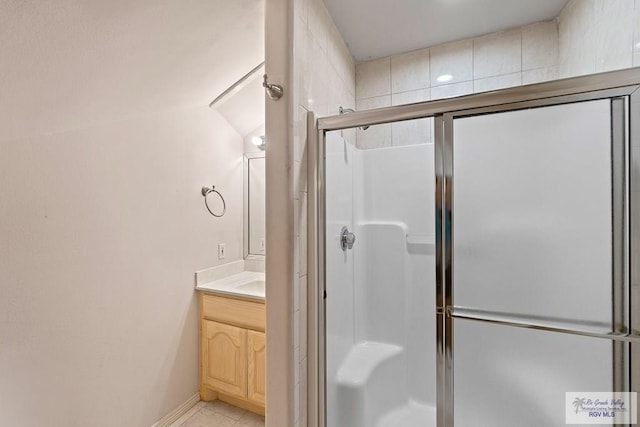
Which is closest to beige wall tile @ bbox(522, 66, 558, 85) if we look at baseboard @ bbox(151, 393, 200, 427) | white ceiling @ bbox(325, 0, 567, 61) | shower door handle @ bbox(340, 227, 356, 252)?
white ceiling @ bbox(325, 0, 567, 61)

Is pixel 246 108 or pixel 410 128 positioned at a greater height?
pixel 246 108

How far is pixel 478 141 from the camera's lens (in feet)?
3.63

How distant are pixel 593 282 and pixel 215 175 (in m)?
2.18

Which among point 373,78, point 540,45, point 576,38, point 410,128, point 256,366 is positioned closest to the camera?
point 576,38

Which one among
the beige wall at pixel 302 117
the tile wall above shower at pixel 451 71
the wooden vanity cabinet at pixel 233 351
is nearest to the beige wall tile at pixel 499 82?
the tile wall above shower at pixel 451 71

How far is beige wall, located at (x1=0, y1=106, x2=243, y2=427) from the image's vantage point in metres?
1.19

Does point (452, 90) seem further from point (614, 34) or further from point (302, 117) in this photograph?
point (302, 117)

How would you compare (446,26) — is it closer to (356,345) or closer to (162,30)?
(162,30)

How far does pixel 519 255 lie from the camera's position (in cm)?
111

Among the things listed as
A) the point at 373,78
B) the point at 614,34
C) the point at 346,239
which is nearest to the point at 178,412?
the point at 346,239

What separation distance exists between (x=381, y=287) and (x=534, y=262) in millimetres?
896

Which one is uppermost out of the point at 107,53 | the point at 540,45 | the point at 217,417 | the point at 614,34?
the point at 540,45

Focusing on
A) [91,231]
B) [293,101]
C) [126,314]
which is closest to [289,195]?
[293,101]

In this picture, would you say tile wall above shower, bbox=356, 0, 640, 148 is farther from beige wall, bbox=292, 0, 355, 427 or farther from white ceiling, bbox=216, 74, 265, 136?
white ceiling, bbox=216, 74, 265, 136
